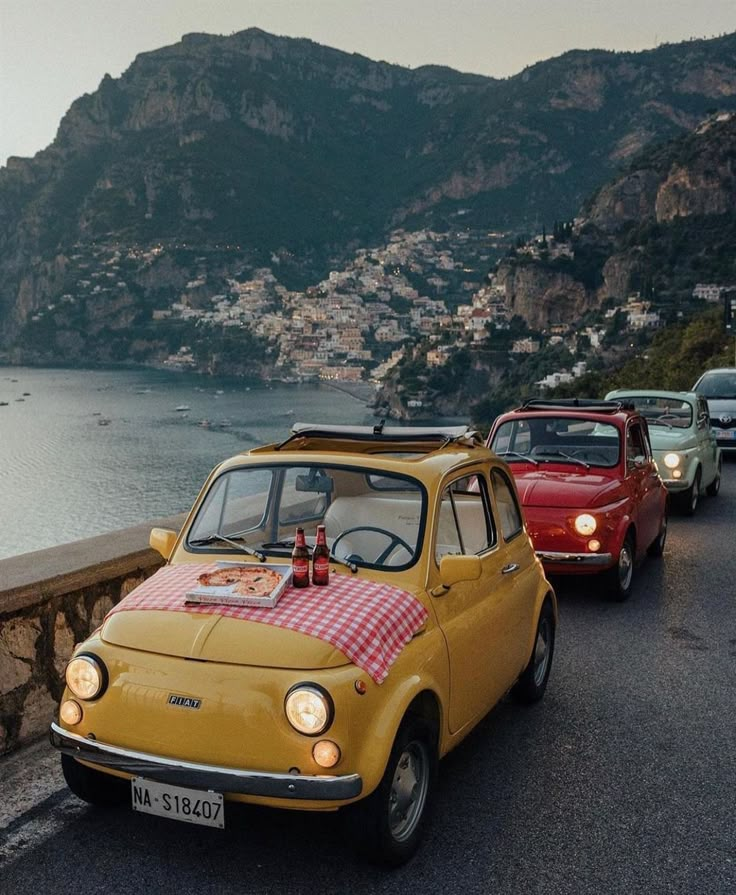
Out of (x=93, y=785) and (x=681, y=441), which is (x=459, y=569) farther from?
(x=681, y=441)

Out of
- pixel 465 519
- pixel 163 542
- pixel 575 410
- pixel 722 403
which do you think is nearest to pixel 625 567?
pixel 575 410

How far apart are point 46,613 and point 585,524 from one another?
465 cm

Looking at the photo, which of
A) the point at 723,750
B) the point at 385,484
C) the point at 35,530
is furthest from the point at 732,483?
the point at 35,530

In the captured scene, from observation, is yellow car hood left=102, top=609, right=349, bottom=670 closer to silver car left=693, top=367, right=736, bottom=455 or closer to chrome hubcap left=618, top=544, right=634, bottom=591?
chrome hubcap left=618, top=544, right=634, bottom=591

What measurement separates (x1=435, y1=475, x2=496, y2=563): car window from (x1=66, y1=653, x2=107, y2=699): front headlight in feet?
5.19

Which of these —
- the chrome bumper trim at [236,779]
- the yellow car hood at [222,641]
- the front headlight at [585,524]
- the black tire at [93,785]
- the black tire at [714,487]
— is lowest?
the black tire at [714,487]

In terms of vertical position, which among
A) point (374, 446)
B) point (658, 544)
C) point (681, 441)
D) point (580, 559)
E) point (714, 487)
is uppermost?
point (374, 446)

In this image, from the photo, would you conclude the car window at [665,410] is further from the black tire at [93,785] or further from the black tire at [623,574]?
the black tire at [93,785]

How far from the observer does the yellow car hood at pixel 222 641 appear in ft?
10.8

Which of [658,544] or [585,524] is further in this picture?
[658,544]

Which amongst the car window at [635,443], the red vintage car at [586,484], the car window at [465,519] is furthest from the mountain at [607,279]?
the car window at [465,519]

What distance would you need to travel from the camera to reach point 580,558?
764 centimetres

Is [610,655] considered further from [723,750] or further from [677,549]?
[677,549]

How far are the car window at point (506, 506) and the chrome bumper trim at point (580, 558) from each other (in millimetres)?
2491
